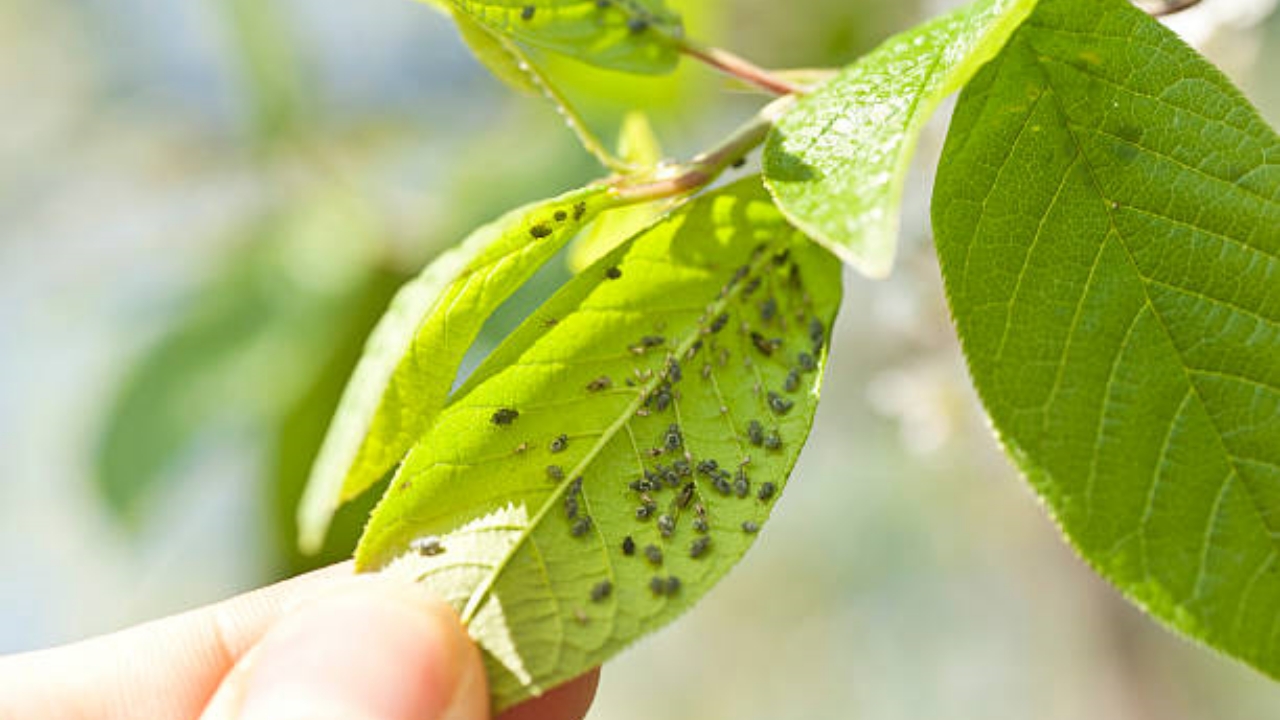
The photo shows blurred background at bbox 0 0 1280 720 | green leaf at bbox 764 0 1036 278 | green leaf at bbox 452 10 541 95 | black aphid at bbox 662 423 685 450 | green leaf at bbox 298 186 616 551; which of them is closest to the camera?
green leaf at bbox 764 0 1036 278

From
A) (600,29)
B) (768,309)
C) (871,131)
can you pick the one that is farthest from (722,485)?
(600,29)

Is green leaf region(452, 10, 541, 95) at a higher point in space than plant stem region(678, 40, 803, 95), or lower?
higher

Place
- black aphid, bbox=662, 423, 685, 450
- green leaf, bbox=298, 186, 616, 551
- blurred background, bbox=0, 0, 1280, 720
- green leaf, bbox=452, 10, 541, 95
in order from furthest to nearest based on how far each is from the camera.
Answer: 1. blurred background, bbox=0, 0, 1280, 720
2. green leaf, bbox=452, 10, 541, 95
3. black aphid, bbox=662, 423, 685, 450
4. green leaf, bbox=298, 186, 616, 551

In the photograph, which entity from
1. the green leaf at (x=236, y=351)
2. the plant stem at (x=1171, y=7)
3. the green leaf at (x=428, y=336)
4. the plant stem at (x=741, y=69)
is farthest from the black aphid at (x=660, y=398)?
the green leaf at (x=236, y=351)

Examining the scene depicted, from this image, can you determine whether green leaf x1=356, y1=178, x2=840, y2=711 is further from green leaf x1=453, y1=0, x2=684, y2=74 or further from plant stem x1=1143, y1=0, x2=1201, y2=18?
Result: plant stem x1=1143, y1=0, x2=1201, y2=18

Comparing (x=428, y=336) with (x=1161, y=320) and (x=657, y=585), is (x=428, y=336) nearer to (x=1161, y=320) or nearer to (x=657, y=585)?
(x=657, y=585)

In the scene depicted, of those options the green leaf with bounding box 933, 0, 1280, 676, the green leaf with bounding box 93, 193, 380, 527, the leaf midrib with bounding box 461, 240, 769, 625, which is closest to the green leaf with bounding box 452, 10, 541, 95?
the leaf midrib with bounding box 461, 240, 769, 625
